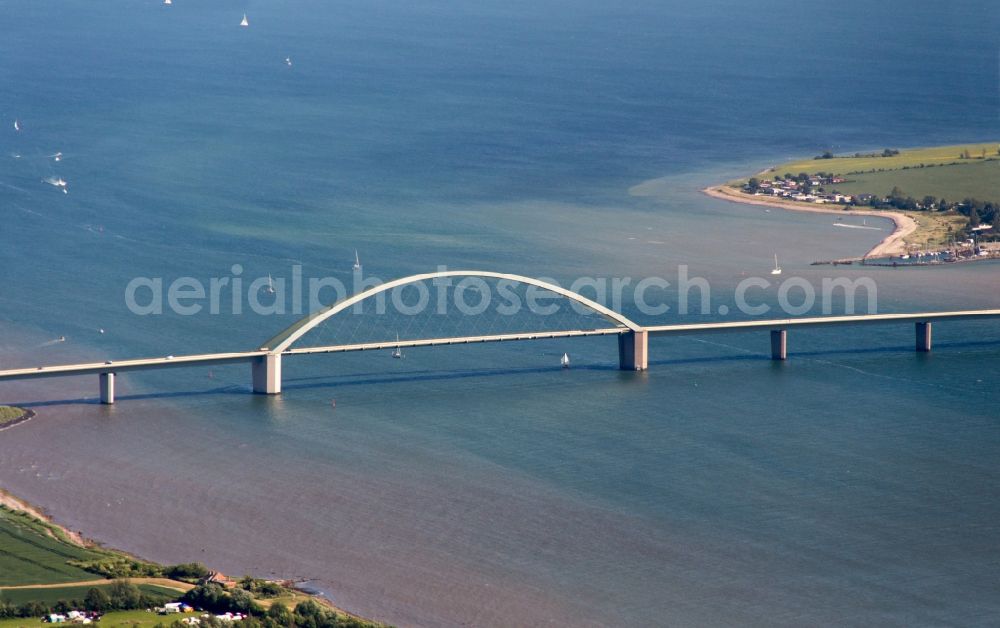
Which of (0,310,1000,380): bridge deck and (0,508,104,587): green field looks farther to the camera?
(0,310,1000,380): bridge deck

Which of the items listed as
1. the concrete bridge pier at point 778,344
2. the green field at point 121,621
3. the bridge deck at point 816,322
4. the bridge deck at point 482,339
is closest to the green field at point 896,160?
the bridge deck at point 816,322

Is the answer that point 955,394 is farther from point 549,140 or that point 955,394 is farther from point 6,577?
point 549,140

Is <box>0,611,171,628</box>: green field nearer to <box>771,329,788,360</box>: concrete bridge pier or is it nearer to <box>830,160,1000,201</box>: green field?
<box>771,329,788,360</box>: concrete bridge pier

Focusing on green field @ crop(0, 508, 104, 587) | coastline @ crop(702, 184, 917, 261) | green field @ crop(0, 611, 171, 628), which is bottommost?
green field @ crop(0, 611, 171, 628)

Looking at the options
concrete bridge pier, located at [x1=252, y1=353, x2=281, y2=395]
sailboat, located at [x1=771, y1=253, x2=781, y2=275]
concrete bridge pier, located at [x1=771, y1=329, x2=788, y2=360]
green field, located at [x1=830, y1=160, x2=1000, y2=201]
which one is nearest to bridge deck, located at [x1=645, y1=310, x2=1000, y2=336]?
concrete bridge pier, located at [x1=771, y1=329, x2=788, y2=360]

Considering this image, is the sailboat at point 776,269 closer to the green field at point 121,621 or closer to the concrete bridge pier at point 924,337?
the concrete bridge pier at point 924,337

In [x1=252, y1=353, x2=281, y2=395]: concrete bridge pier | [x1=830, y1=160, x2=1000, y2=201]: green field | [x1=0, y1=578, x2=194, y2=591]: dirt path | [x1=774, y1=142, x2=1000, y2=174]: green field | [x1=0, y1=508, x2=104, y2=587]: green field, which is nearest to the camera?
[x1=0, y1=578, x2=194, y2=591]: dirt path

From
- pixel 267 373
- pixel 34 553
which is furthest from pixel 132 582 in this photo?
pixel 267 373
